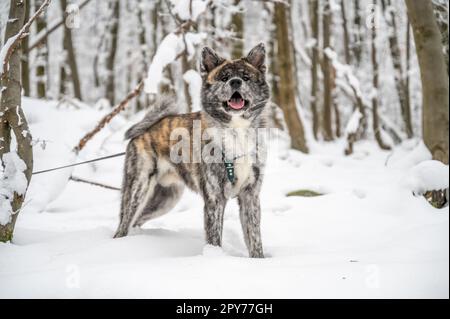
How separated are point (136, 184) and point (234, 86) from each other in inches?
61.4

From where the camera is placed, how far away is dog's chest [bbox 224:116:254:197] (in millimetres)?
3479

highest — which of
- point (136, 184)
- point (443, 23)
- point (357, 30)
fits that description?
point (357, 30)

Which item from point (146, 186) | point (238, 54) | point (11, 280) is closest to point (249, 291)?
point (11, 280)

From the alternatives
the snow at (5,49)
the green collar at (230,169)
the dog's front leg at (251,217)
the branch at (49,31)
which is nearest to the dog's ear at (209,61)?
the green collar at (230,169)

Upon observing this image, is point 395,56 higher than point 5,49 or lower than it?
higher

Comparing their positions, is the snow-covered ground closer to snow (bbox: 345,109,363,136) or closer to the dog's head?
the dog's head

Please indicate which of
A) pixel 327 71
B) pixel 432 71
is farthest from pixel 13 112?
pixel 327 71

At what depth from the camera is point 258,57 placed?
3.76 m

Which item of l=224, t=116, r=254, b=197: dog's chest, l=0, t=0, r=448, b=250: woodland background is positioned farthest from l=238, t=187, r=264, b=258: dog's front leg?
l=0, t=0, r=448, b=250: woodland background

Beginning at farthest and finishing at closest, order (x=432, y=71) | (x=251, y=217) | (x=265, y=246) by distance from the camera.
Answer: (x=432, y=71) < (x=265, y=246) < (x=251, y=217)

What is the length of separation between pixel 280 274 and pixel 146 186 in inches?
83.0

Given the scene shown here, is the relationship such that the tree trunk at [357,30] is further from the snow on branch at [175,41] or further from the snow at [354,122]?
the snow on branch at [175,41]

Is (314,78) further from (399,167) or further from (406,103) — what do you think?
(399,167)

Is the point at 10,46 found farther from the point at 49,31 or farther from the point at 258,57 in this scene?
the point at 49,31
